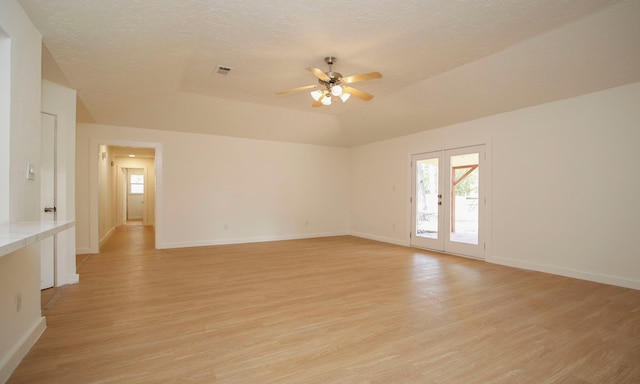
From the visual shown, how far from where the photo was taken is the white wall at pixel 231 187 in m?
5.94

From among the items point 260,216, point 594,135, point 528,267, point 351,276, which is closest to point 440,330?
point 351,276

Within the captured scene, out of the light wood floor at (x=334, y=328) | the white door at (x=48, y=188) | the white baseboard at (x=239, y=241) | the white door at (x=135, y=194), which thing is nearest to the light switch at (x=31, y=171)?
the light wood floor at (x=334, y=328)

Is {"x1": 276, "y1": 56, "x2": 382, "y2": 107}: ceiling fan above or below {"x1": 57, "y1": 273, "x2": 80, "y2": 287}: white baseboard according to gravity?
above

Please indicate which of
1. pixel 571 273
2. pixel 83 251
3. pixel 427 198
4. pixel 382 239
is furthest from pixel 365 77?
pixel 83 251

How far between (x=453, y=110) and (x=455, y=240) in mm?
2502

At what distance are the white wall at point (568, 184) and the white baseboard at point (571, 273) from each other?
11 mm

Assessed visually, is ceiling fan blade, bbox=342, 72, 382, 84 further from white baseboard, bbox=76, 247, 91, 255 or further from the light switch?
white baseboard, bbox=76, 247, 91, 255

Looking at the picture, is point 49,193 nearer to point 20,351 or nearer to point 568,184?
point 20,351

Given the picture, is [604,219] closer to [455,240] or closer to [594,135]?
[594,135]

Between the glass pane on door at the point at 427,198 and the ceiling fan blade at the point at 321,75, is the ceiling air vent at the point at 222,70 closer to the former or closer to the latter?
the ceiling fan blade at the point at 321,75

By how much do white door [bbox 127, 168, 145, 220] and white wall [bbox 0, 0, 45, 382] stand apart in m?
11.4

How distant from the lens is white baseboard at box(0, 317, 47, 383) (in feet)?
5.94

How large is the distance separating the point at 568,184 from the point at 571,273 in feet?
4.17

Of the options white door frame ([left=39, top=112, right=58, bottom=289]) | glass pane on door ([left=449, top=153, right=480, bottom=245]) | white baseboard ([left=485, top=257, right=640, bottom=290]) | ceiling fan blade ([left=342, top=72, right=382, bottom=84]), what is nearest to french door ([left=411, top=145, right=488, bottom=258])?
glass pane on door ([left=449, top=153, right=480, bottom=245])
